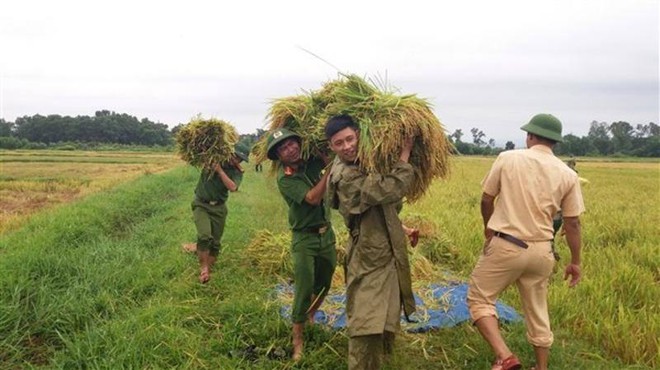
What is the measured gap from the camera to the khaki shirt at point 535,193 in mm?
3180

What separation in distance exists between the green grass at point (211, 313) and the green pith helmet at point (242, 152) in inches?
43.3

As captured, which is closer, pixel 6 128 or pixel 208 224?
pixel 208 224

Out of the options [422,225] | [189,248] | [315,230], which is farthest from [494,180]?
[189,248]

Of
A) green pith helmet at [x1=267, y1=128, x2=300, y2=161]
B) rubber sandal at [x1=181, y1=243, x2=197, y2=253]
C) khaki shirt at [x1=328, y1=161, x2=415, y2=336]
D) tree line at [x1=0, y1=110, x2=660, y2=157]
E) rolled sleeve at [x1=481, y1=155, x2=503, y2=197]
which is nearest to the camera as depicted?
khaki shirt at [x1=328, y1=161, x2=415, y2=336]

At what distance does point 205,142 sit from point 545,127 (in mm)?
3641

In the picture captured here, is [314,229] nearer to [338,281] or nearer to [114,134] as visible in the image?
[338,281]

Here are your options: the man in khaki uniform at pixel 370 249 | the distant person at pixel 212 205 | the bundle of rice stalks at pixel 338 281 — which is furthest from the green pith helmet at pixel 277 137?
the bundle of rice stalks at pixel 338 281

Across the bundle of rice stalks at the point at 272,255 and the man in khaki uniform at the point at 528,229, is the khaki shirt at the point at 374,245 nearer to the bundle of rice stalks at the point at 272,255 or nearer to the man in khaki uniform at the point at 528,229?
the man in khaki uniform at the point at 528,229

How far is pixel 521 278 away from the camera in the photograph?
10.9ft

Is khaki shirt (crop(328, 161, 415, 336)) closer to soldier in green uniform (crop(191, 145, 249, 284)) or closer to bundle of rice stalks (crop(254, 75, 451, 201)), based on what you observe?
bundle of rice stalks (crop(254, 75, 451, 201))

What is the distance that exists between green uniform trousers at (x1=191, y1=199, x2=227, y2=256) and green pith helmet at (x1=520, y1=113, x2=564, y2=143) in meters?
3.56

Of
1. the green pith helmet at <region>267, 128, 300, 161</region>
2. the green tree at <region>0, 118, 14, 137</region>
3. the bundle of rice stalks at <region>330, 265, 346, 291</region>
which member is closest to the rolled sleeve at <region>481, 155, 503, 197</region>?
the green pith helmet at <region>267, 128, 300, 161</region>

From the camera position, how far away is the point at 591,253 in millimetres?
6488

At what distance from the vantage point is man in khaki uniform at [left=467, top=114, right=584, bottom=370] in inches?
125
